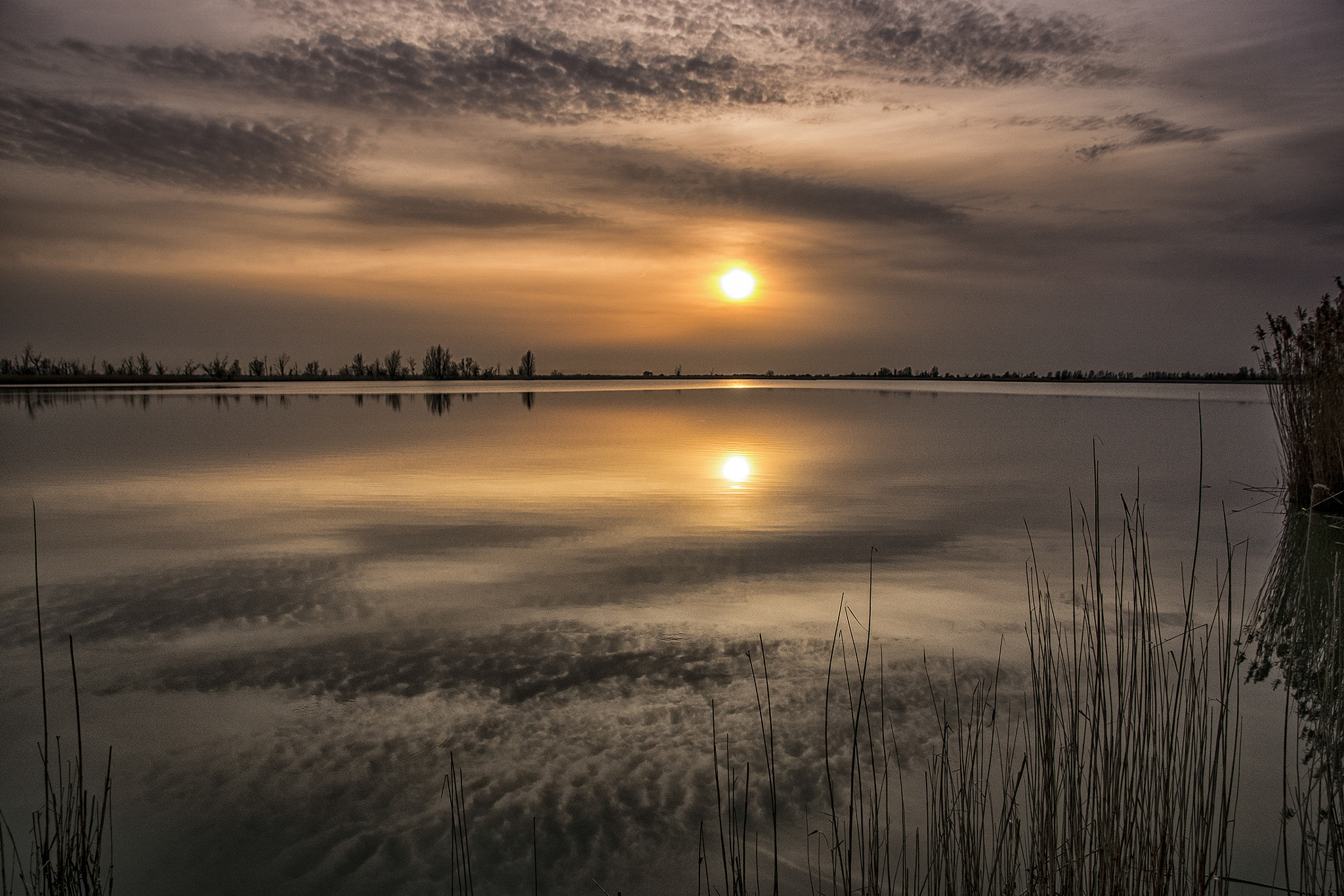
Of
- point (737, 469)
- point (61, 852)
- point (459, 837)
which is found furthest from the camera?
point (737, 469)

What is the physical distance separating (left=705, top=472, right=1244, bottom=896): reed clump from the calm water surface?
16 cm

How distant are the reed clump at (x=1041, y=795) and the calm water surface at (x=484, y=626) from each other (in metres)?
0.16

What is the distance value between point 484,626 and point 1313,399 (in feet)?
26.1

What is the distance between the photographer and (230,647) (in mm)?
4121

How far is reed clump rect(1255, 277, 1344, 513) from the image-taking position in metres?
7.11

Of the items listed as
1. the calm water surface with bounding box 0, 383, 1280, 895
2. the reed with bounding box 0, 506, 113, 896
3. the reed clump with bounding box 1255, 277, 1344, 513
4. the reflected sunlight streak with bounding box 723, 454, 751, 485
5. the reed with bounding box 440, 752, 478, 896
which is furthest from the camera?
the reflected sunlight streak with bounding box 723, 454, 751, 485

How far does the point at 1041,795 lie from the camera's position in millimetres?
2727

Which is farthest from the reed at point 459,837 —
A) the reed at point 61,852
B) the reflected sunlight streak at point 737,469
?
the reflected sunlight streak at point 737,469

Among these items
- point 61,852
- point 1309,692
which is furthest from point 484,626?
point 1309,692

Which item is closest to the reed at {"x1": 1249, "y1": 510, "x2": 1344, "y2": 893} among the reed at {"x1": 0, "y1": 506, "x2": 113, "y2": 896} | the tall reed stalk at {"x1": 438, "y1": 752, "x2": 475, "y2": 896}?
the tall reed stalk at {"x1": 438, "y1": 752, "x2": 475, "y2": 896}

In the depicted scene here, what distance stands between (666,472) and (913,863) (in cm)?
855

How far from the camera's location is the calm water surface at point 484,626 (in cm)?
262

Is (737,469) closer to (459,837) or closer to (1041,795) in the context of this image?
(1041,795)

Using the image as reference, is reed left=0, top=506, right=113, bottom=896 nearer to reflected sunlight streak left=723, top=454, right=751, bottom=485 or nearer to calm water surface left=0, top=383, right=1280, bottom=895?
calm water surface left=0, top=383, right=1280, bottom=895
